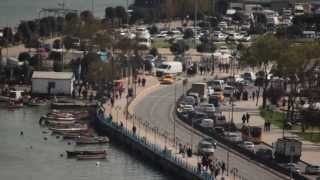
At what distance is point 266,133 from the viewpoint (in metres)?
26.9

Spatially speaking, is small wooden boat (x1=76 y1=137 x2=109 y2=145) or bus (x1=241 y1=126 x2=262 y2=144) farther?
small wooden boat (x1=76 y1=137 x2=109 y2=145)

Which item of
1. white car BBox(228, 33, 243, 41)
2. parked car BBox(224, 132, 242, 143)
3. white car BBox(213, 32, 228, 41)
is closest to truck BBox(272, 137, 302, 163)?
parked car BBox(224, 132, 242, 143)

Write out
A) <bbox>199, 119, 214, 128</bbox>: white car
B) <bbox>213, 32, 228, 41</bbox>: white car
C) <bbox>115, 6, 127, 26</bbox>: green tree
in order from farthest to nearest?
<bbox>115, 6, 127, 26</bbox>: green tree → <bbox>213, 32, 228, 41</bbox>: white car → <bbox>199, 119, 214, 128</bbox>: white car

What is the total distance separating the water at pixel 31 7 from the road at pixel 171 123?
27.8 m

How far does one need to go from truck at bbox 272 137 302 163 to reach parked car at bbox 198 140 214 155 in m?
1.53

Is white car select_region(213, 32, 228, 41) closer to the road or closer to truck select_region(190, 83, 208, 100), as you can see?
the road

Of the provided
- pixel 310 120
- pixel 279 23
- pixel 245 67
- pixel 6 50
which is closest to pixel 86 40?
pixel 6 50

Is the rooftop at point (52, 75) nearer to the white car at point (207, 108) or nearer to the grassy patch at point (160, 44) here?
the white car at point (207, 108)

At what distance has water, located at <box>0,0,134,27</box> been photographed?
65.9 m

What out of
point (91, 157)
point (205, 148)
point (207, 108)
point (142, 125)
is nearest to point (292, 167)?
point (205, 148)

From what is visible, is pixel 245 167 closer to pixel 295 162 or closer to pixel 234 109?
pixel 295 162

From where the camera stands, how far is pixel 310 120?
26.4 m

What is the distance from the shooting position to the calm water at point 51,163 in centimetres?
2401

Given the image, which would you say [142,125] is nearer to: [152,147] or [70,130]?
[70,130]
